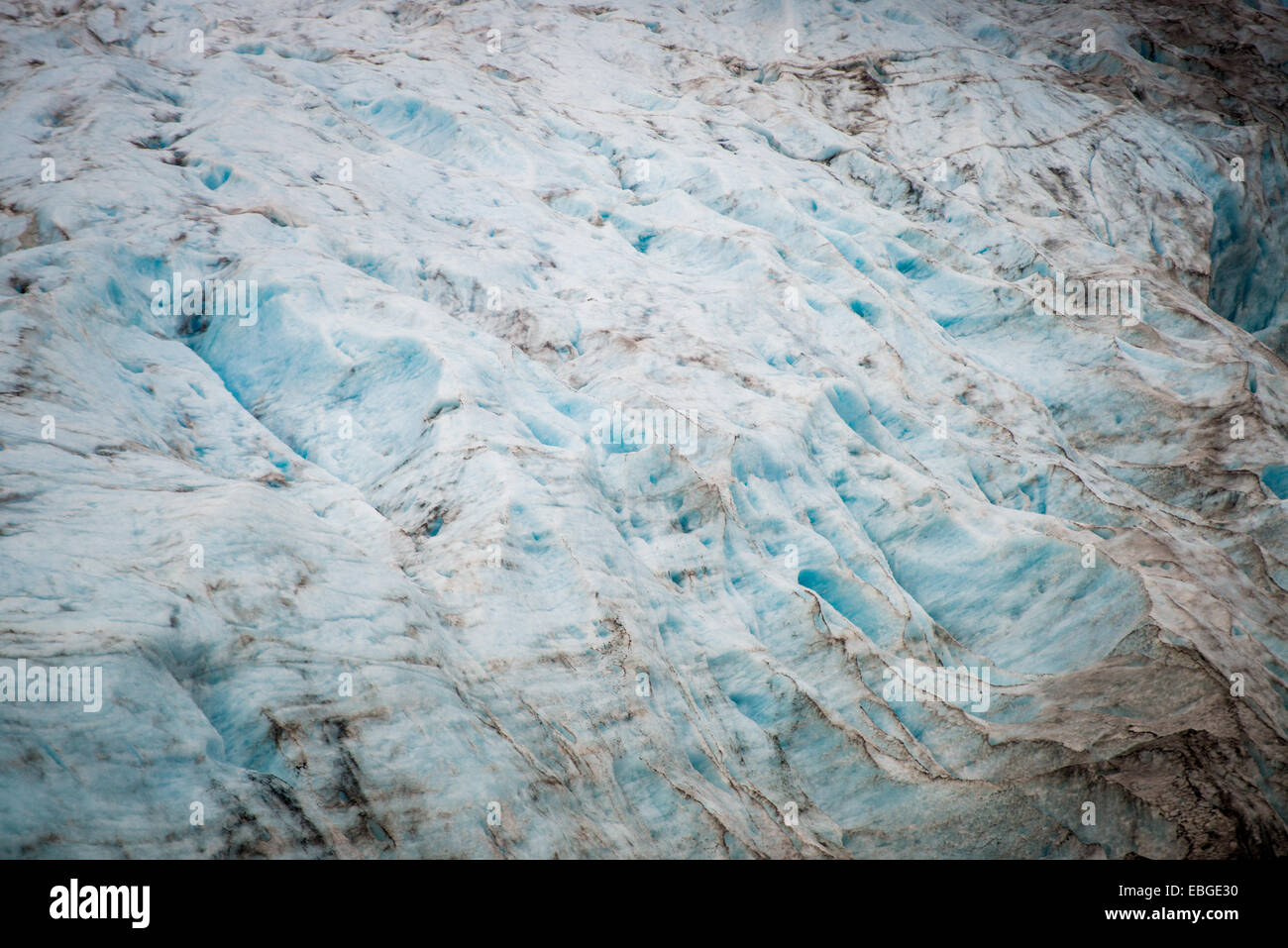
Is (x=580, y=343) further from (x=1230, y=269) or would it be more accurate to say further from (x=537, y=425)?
(x=1230, y=269)

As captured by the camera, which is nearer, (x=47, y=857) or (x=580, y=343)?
(x=47, y=857)

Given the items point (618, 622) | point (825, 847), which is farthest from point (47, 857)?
point (825, 847)

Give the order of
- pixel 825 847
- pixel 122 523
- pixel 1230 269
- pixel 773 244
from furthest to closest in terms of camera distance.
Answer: pixel 1230 269, pixel 773 244, pixel 825 847, pixel 122 523

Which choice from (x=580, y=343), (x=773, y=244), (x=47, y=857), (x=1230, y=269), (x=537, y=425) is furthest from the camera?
(x=1230, y=269)

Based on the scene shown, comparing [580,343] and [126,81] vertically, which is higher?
[126,81]

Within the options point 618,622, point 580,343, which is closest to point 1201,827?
point 618,622
